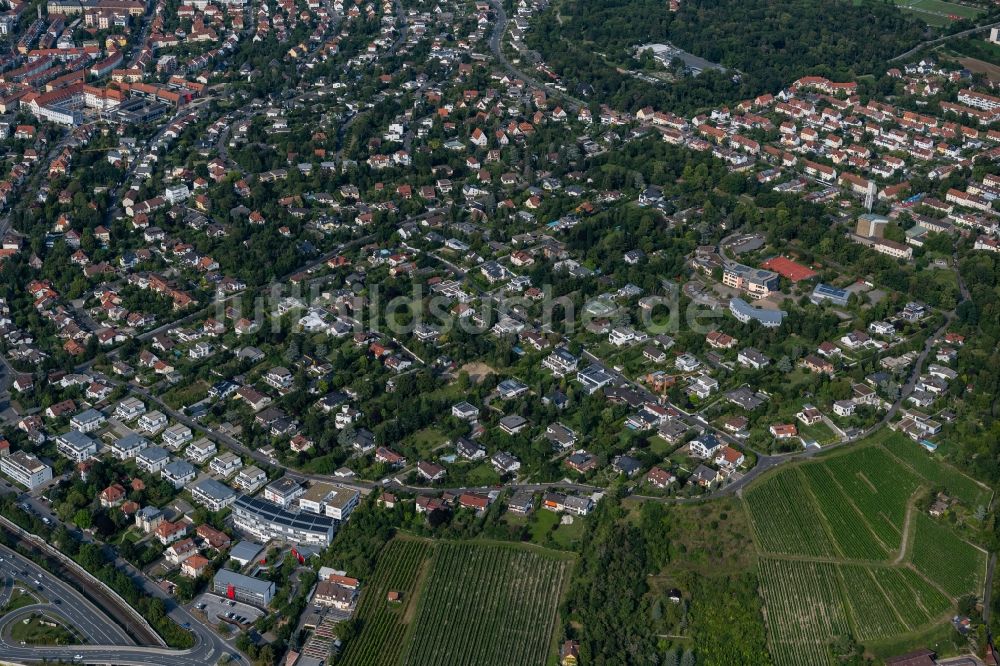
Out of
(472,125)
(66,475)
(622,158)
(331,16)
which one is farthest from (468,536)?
(331,16)

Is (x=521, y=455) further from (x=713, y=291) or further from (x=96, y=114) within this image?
(x=96, y=114)

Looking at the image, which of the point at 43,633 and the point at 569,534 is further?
the point at 569,534

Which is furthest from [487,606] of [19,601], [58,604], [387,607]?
[19,601]

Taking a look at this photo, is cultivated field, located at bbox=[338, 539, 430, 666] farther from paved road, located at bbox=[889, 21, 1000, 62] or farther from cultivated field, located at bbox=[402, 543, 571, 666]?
paved road, located at bbox=[889, 21, 1000, 62]

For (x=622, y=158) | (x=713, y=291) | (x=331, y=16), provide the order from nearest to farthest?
(x=713, y=291), (x=622, y=158), (x=331, y=16)

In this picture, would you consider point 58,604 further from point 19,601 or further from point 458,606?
point 458,606

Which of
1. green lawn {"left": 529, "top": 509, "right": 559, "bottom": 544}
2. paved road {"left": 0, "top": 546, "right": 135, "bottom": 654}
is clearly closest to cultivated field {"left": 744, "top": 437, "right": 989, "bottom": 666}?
green lawn {"left": 529, "top": 509, "right": 559, "bottom": 544}
